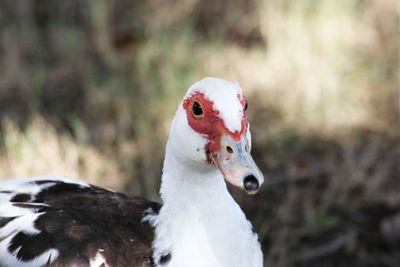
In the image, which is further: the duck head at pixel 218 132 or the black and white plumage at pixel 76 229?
the black and white plumage at pixel 76 229

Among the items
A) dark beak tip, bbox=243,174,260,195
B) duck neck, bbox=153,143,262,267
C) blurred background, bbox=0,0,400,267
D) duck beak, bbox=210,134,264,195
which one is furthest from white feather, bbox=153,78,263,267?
blurred background, bbox=0,0,400,267

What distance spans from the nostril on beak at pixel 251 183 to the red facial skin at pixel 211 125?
5.6 inches

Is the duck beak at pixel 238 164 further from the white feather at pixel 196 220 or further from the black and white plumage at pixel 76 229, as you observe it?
the black and white plumage at pixel 76 229

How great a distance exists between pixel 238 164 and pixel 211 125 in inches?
6.3

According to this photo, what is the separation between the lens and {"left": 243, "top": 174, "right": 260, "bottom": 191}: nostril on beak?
238 cm

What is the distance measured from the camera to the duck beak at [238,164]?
2.38 metres

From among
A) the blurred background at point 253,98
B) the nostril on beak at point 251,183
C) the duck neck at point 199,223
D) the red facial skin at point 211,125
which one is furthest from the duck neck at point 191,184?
the blurred background at point 253,98

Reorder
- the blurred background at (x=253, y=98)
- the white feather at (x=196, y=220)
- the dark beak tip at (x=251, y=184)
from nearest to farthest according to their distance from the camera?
the dark beak tip at (x=251, y=184), the white feather at (x=196, y=220), the blurred background at (x=253, y=98)

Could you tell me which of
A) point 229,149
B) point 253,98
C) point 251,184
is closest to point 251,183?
point 251,184

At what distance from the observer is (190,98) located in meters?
2.61

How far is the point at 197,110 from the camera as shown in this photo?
257 centimetres

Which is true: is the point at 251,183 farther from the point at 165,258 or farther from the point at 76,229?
the point at 76,229

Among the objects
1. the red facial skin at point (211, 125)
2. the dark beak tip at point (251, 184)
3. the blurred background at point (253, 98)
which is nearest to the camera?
the dark beak tip at point (251, 184)

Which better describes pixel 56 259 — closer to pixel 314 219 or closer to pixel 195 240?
pixel 195 240
